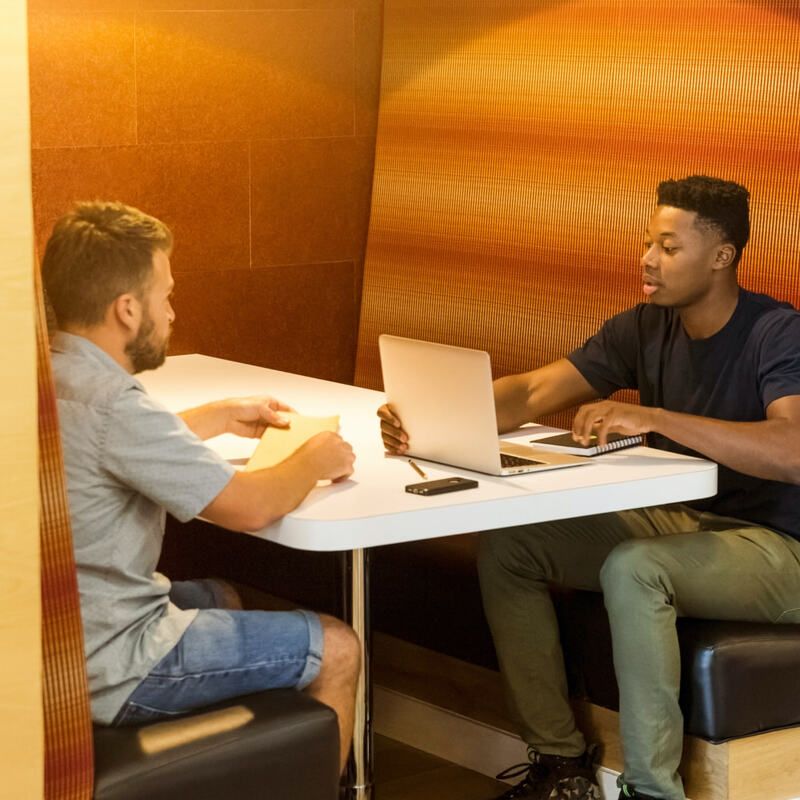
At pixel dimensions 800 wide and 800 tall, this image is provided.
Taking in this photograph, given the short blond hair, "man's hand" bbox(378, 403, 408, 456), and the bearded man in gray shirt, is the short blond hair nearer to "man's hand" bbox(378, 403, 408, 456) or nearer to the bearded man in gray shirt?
the bearded man in gray shirt

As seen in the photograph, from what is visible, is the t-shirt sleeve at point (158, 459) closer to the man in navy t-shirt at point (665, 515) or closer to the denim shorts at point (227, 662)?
the denim shorts at point (227, 662)

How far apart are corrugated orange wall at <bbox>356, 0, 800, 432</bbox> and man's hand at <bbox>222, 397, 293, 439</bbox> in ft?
4.08

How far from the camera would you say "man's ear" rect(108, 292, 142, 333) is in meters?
2.40

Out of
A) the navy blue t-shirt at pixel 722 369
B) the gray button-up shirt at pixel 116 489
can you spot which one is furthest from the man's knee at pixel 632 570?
the gray button-up shirt at pixel 116 489

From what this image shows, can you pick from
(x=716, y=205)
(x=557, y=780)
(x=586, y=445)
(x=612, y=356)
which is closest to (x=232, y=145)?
(x=612, y=356)

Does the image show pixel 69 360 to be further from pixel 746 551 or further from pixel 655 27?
pixel 655 27

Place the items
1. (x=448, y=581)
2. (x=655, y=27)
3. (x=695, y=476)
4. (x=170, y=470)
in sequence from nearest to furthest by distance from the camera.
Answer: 1. (x=170, y=470)
2. (x=695, y=476)
3. (x=448, y=581)
4. (x=655, y=27)

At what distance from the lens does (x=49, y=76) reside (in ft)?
12.8

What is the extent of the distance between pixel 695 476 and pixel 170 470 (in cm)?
91

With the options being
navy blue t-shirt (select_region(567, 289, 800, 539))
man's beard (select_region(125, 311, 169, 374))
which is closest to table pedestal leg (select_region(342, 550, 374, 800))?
man's beard (select_region(125, 311, 169, 374))

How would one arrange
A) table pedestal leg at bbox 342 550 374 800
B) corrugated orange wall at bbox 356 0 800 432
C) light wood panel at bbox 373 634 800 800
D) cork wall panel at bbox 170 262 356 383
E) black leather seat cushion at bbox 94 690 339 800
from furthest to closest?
1. cork wall panel at bbox 170 262 356 383
2. corrugated orange wall at bbox 356 0 800 432
3. light wood panel at bbox 373 634 800 800
4. table pedestal leg at bbox 342 550 374 800
5. black leather seat cushion at bbox 94 690 339 800

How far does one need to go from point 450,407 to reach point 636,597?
→ 18.6 inches

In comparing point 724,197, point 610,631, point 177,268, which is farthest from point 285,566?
point 724,197

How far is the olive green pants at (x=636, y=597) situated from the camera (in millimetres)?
2783
